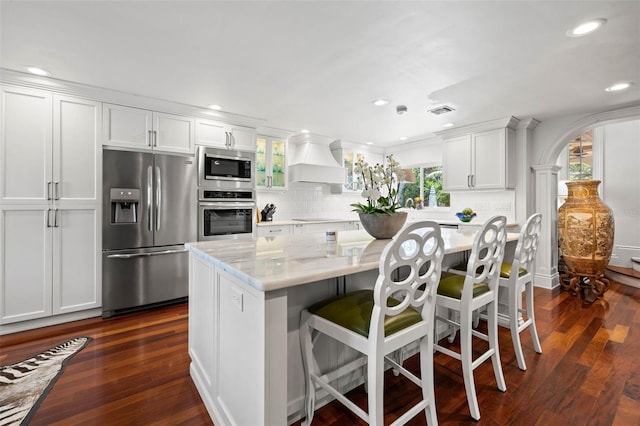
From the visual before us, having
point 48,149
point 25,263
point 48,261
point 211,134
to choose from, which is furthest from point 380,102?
point 25,263

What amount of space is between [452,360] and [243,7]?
2722mm

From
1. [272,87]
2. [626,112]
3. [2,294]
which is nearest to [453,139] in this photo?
[626,112]

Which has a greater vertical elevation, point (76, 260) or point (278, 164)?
point (278, 164)

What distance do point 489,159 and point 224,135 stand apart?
12.0 feet

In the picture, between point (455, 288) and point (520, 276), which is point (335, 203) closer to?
point (520, 276)

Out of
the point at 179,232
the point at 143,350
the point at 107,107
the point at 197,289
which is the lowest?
the point at 143,350

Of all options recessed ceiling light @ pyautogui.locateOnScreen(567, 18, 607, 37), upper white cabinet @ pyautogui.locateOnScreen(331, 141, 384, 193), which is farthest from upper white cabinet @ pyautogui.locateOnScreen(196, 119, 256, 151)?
recessed ceiling light @ pyautogui.locateOnScreen(567, 18, 607, 37)

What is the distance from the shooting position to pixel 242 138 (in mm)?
3975

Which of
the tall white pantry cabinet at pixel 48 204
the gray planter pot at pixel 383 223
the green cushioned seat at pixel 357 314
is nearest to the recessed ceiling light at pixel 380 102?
the gray planter pot at pixel 383 223

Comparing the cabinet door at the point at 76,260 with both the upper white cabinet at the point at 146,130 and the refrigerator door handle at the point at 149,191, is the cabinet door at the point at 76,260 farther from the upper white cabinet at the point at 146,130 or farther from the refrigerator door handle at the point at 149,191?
the upper white cabinet at the point at 146,130

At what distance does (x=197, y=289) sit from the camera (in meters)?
1.84

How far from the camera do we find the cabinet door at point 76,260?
112 inches

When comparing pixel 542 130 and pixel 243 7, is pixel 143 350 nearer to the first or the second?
pixel 243 7

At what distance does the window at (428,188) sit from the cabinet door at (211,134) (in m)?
3.50
